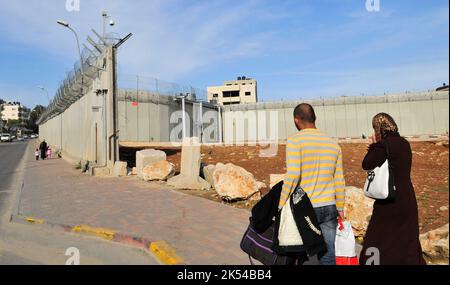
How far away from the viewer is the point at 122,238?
19.3ft

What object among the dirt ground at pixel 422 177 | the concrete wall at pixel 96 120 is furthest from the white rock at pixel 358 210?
the concrete wall at pixel 96 120

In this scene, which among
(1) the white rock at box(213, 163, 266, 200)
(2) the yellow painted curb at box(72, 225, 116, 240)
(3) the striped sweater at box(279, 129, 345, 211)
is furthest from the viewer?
(1) the white rock at box(213, 163, 266, 200)

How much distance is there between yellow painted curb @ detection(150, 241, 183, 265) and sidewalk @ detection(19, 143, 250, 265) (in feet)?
0.30

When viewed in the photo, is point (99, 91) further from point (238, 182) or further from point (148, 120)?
point (148, 120)

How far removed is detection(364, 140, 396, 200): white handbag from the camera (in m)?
3.08

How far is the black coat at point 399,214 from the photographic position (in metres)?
3.14

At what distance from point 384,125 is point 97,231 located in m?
4.89

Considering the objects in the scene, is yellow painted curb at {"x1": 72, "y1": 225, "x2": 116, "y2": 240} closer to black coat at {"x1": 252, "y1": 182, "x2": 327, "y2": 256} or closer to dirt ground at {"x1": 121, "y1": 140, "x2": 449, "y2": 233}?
dirt ground at {"x1": 121, "y1": 140, "x2": 449, "y2": 233}

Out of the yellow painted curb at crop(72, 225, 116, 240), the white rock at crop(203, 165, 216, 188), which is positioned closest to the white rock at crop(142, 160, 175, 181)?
the white rock at crop(203, 165, 216, 188)

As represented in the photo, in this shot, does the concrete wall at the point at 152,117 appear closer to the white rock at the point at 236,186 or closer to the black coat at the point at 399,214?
the white rock at the point at 236,186

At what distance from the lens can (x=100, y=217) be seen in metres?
7.25

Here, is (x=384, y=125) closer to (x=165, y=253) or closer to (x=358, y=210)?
(x=165, y=253)

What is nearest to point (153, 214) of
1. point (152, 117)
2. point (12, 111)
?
point (152, 117)
